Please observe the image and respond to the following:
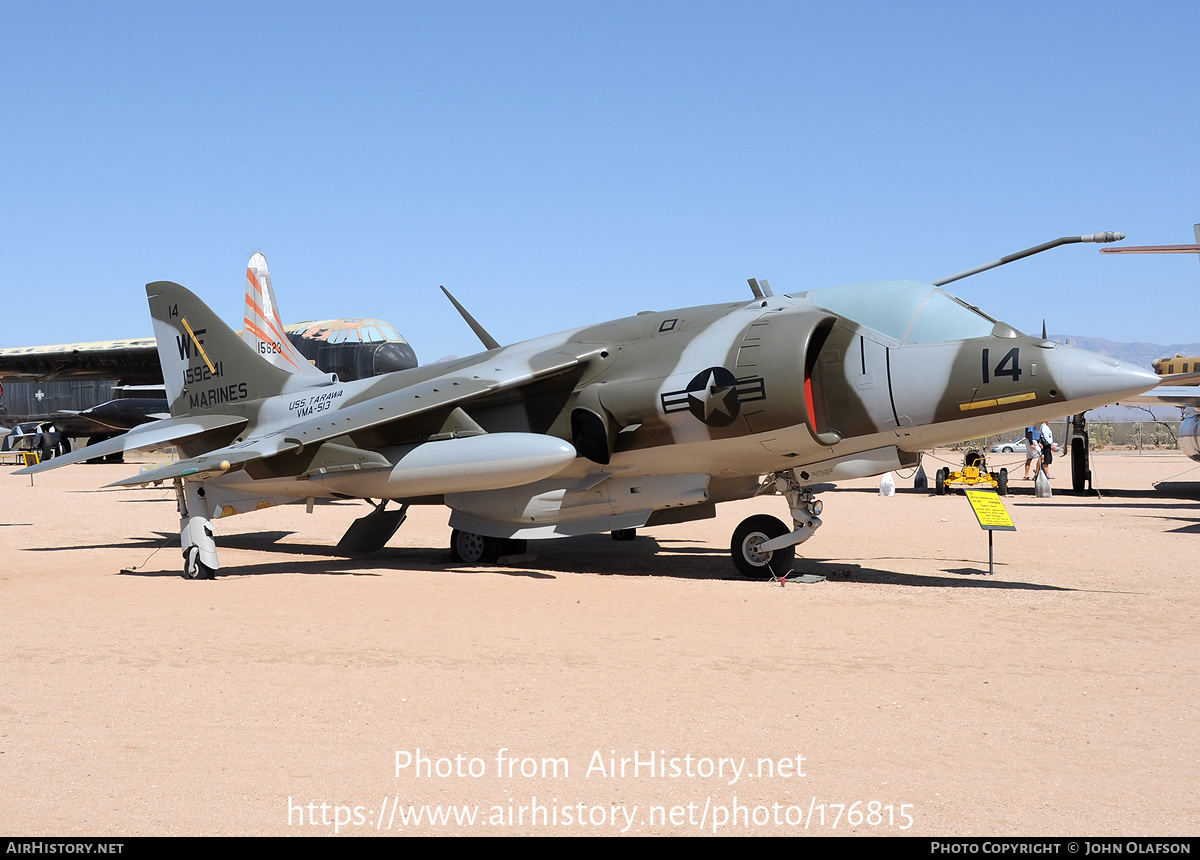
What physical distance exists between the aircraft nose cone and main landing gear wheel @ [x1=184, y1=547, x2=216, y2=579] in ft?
32.7

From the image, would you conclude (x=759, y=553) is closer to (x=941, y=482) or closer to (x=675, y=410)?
(x=675, y=410)

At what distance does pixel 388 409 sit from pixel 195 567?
3.02m

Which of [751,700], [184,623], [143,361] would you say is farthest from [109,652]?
[143,361]

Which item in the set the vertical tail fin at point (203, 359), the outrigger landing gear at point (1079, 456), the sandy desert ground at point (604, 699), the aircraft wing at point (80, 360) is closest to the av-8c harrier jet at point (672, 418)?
the sandy desert ground at point (604, 699)

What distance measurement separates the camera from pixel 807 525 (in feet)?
38.9

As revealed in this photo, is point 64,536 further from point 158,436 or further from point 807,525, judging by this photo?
point 807,525

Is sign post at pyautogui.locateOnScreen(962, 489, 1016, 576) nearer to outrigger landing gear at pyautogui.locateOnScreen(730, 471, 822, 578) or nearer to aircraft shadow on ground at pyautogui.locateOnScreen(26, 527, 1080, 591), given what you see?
aircraft shadow on ground at pyautogui.locateOnScreen(26, 527, 1080, 591)

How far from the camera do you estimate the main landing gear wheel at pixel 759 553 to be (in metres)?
11.9

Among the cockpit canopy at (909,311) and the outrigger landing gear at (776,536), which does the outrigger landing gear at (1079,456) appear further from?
the cockpit canopy at (909,311)

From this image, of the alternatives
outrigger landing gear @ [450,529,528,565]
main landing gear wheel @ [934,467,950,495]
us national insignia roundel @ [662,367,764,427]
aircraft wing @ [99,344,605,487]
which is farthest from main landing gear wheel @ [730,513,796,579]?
main landing gear wheel @ [934,467,950,495]

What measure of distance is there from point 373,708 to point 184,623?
3814 mm

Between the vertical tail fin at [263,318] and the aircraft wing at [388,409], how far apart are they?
1117 cm

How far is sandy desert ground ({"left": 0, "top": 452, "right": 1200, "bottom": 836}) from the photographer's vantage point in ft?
14.2

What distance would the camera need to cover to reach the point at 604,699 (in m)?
6.25
